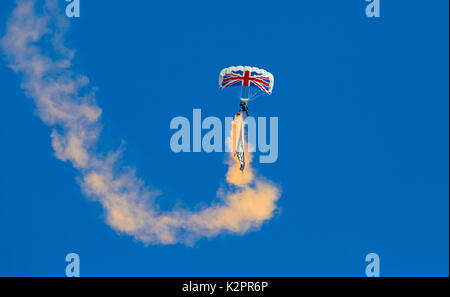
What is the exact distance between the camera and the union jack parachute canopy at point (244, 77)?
53188 millimetres

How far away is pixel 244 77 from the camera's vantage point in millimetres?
53375

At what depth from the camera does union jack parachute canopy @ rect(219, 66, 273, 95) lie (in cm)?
5319
